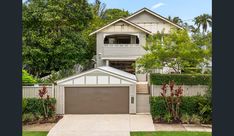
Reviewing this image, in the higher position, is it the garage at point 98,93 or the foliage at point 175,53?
the foliage at point 175,53

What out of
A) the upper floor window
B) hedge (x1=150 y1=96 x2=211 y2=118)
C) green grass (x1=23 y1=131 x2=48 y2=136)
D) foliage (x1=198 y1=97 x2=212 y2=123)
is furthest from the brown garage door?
the upper floor window

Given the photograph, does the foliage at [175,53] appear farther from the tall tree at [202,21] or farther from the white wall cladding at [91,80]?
the tall tree at [202,21]

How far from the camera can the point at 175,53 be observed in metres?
22.5

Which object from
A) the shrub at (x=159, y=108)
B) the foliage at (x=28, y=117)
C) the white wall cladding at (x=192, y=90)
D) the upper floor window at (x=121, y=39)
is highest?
the upper floor window at (x=121, y=39)

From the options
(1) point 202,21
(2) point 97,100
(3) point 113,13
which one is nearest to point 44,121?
(2) point 97,100

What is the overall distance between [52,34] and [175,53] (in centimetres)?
1129

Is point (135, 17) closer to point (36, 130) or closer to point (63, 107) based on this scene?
point (63, 107)

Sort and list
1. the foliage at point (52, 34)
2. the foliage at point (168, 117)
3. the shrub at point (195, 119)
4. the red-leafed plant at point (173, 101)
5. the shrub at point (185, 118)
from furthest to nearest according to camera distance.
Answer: the foliage at point (52, 34) → the red-leafed plant at point (173, 101) → the foliage at point (168, 117) → the shrub at point (185, 118) → the shrub at point (195, 119)

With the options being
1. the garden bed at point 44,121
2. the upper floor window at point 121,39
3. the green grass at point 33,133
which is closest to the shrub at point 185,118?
the garden bed at point 44,121

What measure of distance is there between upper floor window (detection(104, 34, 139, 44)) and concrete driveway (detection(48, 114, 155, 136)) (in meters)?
12.0

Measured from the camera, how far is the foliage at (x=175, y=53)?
22.2 metres

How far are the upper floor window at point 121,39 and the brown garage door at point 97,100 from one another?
35.0ft

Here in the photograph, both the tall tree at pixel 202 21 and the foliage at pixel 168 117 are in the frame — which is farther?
the tall tree at pixel 202 21

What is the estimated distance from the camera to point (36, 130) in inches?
654
